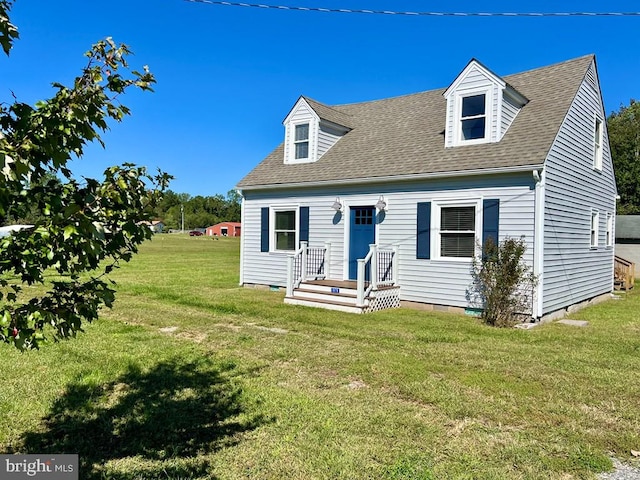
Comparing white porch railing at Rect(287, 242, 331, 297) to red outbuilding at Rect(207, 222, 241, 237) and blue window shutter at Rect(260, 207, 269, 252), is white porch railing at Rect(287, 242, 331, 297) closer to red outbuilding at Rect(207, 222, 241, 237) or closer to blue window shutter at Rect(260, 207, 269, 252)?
blue window shutter at Rect(260, 207, 269, 252)

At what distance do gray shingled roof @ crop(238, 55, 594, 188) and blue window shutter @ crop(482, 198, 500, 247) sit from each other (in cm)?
78

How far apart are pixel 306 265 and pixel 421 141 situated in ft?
14.4

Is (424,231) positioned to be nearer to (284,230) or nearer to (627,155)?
(284,230)

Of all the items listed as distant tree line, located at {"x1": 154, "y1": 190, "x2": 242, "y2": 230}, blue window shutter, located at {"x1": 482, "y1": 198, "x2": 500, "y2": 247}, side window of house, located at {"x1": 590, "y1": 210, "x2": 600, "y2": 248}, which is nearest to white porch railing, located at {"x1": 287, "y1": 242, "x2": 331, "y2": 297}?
blue window shutter, located at {"x1": 482, "y1": 198, "x2": 500, "y2": 247}

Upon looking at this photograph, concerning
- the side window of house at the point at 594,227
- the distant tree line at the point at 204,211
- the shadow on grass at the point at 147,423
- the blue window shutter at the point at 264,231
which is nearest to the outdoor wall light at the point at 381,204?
the blue window shutter at the point at 264,231

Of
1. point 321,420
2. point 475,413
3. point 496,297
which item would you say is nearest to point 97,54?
point 321,420

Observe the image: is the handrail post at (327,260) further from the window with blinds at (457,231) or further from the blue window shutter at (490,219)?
the blue window shutter at (490,219)

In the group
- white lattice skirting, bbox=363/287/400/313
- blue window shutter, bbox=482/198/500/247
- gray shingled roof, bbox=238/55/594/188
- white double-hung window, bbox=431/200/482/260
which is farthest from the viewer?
white lattice skirting, bbox=363/287/400/313

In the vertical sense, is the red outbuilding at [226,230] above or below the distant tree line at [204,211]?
below

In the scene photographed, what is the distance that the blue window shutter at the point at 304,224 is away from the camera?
493 inches

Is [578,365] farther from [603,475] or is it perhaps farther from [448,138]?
[448,138]

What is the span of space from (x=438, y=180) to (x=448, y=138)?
4.14 ft

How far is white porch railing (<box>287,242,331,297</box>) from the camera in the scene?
11.4m

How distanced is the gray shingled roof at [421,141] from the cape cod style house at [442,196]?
43 mm
